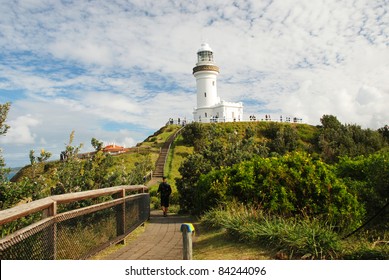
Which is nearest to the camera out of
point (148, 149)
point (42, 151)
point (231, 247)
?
point (231, 247)

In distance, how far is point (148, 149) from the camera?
154ft

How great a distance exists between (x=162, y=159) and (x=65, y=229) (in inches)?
1492

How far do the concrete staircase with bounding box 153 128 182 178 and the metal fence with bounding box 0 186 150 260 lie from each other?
2855 centimetres

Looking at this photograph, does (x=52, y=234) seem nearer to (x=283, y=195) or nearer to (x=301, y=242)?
(x=301, y=242)

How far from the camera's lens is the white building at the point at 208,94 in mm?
63116

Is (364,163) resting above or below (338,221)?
above

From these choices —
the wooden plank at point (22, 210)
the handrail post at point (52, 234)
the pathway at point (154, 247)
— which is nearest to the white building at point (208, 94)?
the pathway at point (154, 247)

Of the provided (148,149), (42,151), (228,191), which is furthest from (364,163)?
(148,149)

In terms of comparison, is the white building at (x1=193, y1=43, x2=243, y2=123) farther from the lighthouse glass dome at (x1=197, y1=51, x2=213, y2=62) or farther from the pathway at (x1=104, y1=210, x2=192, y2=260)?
the pathway at (x1=104, y1=210, x2=192, y2=260)

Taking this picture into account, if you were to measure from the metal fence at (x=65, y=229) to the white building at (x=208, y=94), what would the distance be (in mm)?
55392

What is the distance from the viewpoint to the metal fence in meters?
3.77

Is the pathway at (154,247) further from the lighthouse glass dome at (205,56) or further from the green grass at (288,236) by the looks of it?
the lighthouse glass dome at (205,56)

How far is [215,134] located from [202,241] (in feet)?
144
